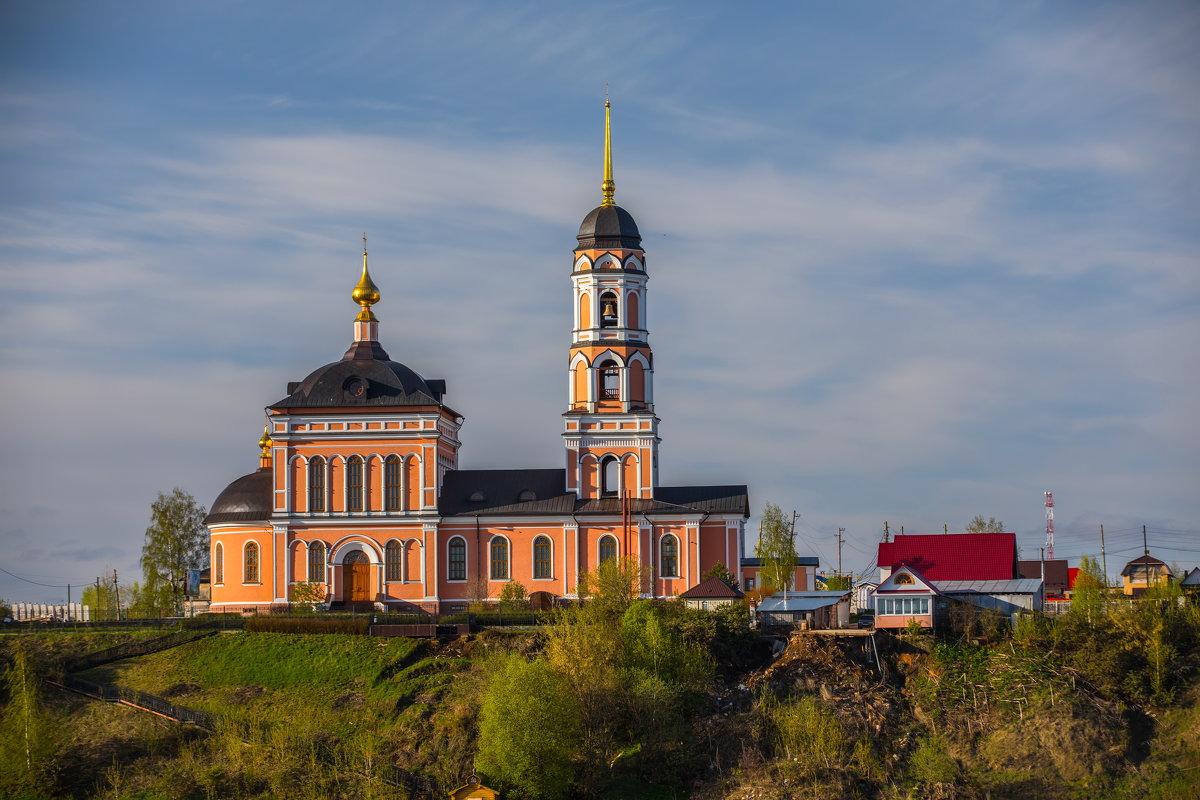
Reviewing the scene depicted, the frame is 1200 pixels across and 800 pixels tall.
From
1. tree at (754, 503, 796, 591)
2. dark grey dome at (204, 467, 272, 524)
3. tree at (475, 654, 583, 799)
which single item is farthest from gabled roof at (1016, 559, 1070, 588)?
tree at (475, 654, 583, 799)

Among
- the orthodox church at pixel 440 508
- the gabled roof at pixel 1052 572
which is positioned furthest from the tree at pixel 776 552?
the gabled roof at pixel 1052 572

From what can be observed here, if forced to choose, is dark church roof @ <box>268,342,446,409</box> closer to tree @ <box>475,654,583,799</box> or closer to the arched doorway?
the arched doorway

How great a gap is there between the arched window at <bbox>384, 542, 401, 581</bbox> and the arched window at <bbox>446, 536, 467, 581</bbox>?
1.85 meters

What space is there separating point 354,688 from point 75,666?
29.4ft

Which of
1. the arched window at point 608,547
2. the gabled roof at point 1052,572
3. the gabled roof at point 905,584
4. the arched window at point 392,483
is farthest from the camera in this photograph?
the gabled roof at point 1052,572

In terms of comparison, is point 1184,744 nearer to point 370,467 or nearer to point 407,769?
point 407,769

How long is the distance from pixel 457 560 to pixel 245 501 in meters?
8.23

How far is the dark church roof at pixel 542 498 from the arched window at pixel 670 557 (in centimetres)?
113

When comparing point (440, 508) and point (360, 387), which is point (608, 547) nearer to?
point (440, 508)

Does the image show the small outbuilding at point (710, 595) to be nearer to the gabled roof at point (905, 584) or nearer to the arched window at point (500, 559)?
the gabled roof at point (905, 584)

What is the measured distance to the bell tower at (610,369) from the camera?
6581cm

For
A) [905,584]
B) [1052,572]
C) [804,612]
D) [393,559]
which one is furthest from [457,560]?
[1052,572]

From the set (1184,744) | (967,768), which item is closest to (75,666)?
(967,768)

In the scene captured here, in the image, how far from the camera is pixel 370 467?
65562 millimetres
